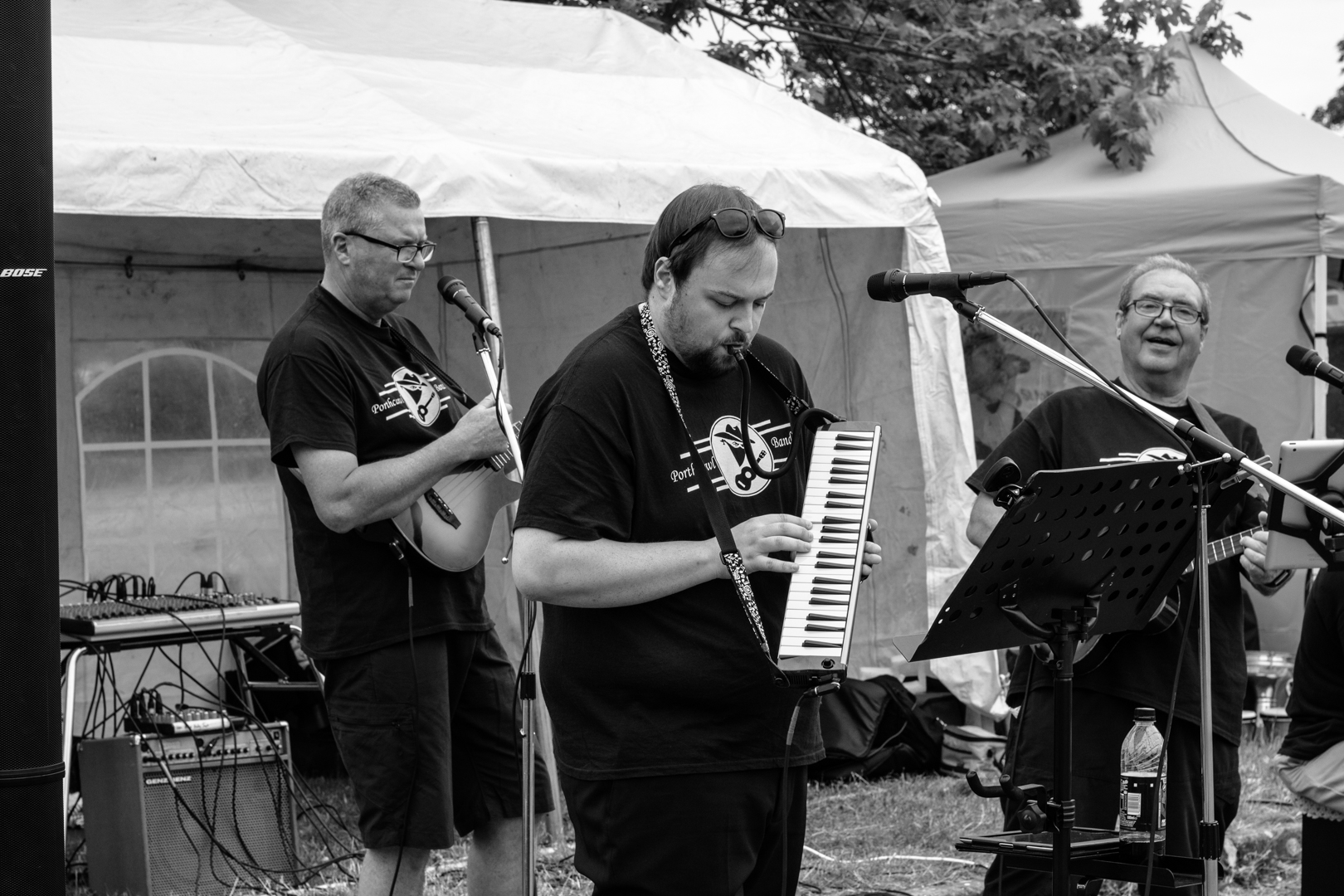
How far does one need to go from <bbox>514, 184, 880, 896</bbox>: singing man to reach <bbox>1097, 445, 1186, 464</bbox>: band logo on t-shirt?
140 centimetres

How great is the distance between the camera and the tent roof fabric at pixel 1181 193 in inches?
326

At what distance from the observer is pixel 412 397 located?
4.00m

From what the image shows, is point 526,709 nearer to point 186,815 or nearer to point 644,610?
point 644,610

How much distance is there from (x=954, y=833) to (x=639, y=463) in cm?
372

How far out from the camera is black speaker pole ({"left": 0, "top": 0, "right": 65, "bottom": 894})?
2604 mm

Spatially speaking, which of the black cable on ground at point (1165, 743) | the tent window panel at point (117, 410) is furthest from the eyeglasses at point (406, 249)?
the tent window panel at point (117, 410)

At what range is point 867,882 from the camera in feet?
17.5

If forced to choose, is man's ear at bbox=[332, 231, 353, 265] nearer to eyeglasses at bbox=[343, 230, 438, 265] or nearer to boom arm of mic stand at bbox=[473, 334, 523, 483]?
eyeglasses at bbox=[343, 230, 438, 265]

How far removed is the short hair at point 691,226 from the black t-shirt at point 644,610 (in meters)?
0.17

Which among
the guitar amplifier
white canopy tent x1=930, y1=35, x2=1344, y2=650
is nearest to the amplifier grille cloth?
the guitar amplifier

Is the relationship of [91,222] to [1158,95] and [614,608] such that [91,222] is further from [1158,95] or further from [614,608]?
[1158,95]

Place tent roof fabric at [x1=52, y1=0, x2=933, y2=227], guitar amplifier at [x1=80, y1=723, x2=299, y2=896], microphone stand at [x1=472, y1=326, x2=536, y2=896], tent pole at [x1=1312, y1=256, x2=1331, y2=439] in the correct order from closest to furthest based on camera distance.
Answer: microphone stand at [x1=472, y1=326, x2=536, y2=896]
guitar amplifier at [x1=80, y1=723, x2=299, y2=896]
tent roof fabric at [x1=52, y1=0, x2=933, y2=227]
tent pole at [x1=1312, y1=256, x2=1331, y2=439]

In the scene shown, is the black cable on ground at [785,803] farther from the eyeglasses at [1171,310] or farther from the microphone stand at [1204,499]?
the eyeglasses at [1171,310]

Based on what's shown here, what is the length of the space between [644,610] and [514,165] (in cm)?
321
